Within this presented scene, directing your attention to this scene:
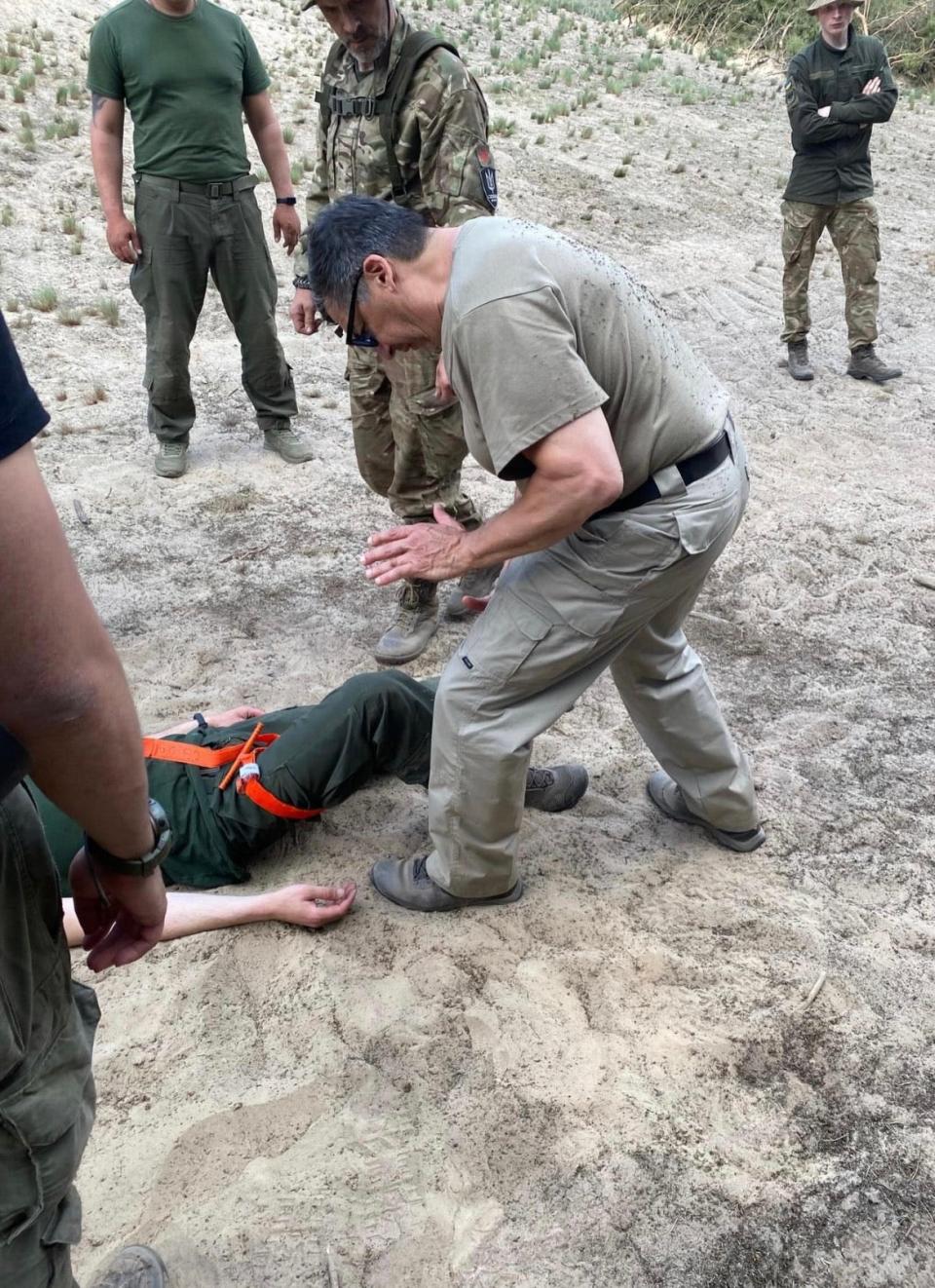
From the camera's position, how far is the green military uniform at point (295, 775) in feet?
9.63

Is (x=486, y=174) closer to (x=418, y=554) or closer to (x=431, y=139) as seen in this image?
(x=431, y=139)

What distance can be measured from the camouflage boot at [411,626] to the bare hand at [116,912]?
8.86 feet

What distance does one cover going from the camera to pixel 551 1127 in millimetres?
2301

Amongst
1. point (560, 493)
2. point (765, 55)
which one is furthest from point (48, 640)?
point (765, 55)

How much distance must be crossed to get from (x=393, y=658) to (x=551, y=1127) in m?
2.15

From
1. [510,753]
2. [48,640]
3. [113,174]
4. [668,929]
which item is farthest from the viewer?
[113,174]

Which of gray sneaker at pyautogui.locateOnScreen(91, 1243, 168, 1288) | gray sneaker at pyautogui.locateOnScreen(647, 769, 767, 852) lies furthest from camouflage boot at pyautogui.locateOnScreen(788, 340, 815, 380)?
gray sneaker at pyautogui.locateOnScreen(91, 1243, 168, 1288)

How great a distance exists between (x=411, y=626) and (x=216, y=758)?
1.40 meters

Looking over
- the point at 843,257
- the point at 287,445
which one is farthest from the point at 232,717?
the point at 843,257

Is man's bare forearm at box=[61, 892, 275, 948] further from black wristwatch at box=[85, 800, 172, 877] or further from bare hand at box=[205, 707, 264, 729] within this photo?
black wristwatch at box=[85, 800, 172, 877]

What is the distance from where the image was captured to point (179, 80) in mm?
4918

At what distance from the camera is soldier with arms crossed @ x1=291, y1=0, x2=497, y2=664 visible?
359cm

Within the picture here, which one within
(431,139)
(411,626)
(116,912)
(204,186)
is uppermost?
(431,139)

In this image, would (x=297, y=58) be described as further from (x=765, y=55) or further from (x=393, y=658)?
(x=393, y=658)
